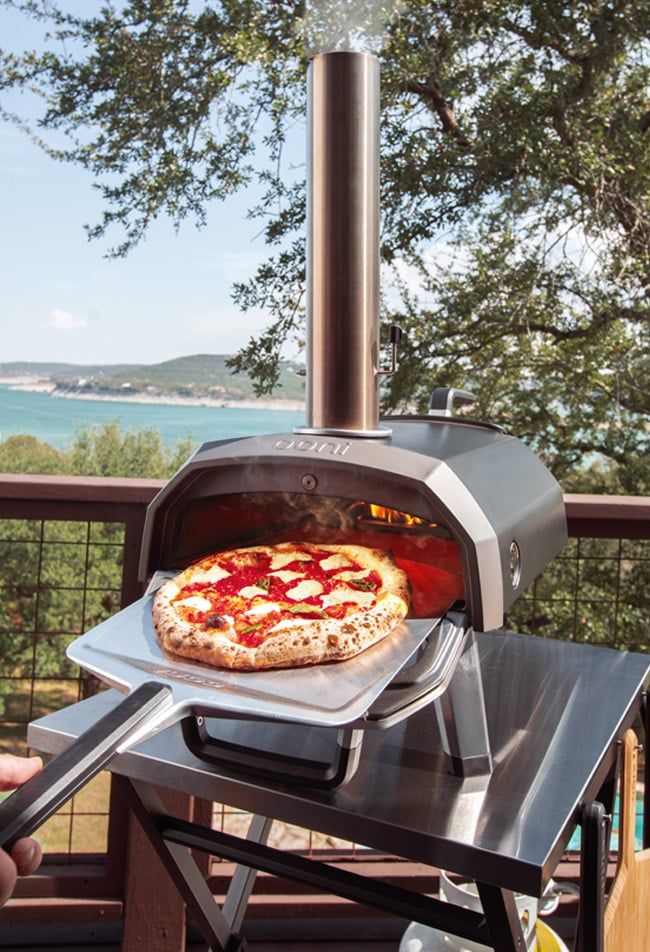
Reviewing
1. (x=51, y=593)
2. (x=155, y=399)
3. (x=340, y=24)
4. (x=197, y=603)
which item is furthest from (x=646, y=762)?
(x=155, y=399)

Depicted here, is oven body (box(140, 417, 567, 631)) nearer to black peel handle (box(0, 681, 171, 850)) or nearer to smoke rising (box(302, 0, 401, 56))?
black peel handle (box(0, 681, 171, 850))

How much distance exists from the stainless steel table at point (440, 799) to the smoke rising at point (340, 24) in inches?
48.2

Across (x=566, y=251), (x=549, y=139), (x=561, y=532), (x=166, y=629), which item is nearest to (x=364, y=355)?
(x=561, y=532)

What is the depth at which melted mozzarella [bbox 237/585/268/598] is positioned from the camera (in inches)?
52.8

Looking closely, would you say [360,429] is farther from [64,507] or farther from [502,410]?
[502,410]

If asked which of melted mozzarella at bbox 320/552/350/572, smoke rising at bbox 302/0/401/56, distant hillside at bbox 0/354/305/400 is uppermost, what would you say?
smoke rising at bbox 302/0/401/56

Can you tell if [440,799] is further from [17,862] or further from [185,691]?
[17,862]

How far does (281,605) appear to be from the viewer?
1308mm

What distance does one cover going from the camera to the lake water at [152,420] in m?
9.40

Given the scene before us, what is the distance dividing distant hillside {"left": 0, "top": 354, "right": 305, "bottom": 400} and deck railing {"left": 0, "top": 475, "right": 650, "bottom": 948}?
2710 millimetres

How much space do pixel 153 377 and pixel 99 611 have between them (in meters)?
4.95

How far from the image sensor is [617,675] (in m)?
1.61

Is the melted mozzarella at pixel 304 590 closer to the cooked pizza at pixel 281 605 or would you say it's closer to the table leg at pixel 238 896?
the cooked pizza at pixel 281 605

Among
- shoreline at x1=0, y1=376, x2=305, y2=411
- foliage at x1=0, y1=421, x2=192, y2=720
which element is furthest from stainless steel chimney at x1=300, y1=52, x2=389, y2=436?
shoreline at x1=0, y1=376, x2=305, y2=411
